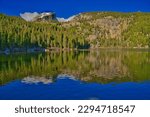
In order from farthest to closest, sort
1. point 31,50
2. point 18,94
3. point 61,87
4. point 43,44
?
point 43,44, point 31,50, point 61,87, point 18,94

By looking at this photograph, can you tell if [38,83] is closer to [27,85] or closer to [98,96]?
[27,85]

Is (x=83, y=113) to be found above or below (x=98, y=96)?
above

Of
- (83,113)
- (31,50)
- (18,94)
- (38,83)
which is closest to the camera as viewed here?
(83,113)

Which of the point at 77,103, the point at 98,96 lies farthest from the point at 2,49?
the point at 77,103

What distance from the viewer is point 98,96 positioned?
25.7 metres

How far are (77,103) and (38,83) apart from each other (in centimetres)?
2084

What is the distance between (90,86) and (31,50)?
115 metres

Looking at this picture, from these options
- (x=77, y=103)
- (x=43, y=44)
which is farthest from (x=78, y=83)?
(x=43, y=44)

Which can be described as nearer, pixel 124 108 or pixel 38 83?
pixel 124 108

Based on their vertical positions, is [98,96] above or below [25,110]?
below

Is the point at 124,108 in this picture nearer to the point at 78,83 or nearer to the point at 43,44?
the point at 78,83

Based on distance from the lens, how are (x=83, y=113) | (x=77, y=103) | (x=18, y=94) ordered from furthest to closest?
(x=18, y=94)
(x=77, y=103)
(x=83, y=113)

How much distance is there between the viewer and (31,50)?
145m

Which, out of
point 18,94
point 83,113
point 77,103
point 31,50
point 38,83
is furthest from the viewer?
point 31,50
